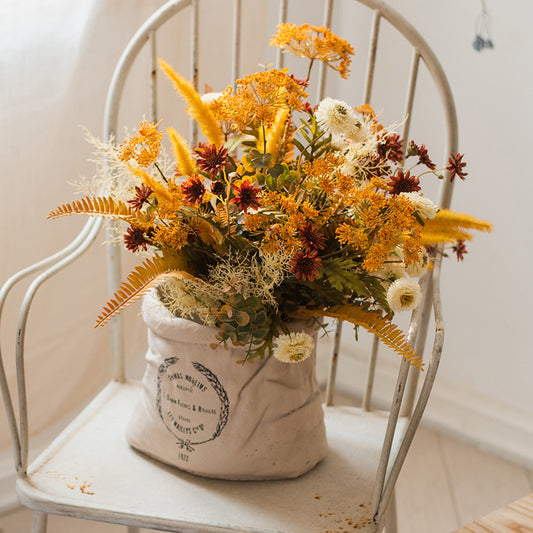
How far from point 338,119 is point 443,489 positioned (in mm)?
1137

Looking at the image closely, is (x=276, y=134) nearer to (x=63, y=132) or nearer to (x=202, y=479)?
(x=202, y=479)

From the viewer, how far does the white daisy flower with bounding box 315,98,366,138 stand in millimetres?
659

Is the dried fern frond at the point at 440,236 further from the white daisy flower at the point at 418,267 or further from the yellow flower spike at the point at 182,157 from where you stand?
the yellow flower spike at the point at 182,157

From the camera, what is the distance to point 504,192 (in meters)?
1.51

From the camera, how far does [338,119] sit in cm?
66

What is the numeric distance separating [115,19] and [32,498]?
0.84 m

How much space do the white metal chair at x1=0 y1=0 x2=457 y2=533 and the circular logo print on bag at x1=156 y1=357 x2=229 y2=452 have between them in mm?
73

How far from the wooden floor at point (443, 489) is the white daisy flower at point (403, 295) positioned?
0.91 meters

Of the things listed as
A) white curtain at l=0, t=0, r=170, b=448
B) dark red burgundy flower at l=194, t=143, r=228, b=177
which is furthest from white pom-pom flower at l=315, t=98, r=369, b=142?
white curtain at l=0, t=0, r=170, b=448

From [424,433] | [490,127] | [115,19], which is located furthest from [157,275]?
[424,433]

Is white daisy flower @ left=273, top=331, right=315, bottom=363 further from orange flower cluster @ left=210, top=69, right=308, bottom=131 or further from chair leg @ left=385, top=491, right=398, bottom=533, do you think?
chair leg @ left=385, top=491, right=398, bottom=533

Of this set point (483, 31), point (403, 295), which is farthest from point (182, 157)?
point (483, 31)

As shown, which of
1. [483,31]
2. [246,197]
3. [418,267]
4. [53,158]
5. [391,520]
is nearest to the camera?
[246,197]

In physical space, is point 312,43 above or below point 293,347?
above
